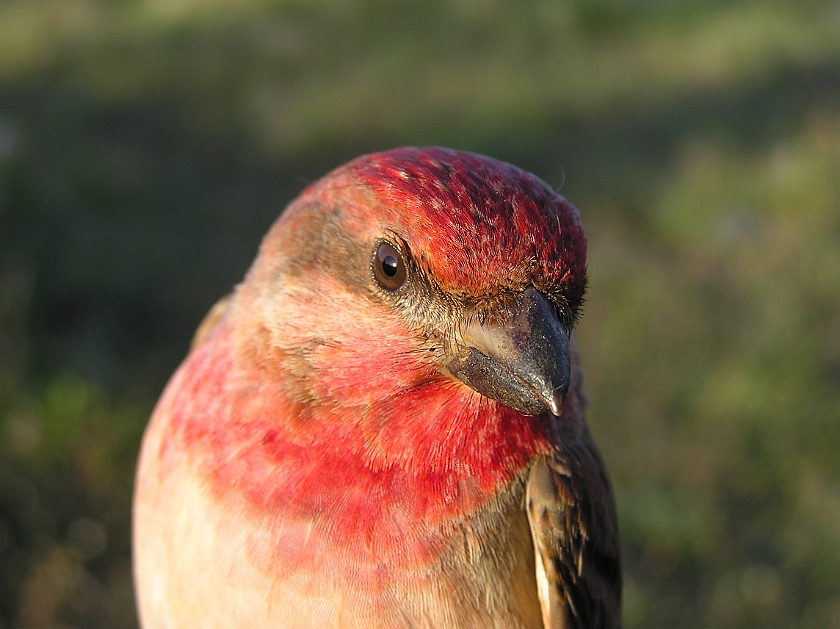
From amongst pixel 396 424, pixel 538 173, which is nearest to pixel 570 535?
pixel 396 424

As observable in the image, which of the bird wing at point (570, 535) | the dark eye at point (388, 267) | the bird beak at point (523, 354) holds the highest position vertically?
the dark eye at point (388, 267)

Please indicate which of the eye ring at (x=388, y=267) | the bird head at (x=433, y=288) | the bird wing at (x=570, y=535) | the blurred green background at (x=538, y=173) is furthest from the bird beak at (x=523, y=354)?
the blurred green background at (x=538, y=173)

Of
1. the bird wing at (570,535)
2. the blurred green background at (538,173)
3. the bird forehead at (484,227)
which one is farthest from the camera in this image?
the blurred green background at (538,173)

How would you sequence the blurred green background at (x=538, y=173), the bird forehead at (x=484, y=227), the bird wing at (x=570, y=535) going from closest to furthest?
the bird forehead at (x=484, y=227), the bird wing at (x=570, y=535), the blurred green background at (x=538, y=173)

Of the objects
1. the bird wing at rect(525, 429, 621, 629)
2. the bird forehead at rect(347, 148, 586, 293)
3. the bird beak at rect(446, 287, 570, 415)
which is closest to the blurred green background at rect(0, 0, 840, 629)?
the bird forehead at rect(347, 148, 586, 293)

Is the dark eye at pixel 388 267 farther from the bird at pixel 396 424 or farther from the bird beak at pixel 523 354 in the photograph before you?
the bird beak at pixel 523 354

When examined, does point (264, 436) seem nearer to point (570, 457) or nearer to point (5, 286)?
point (570, 457)

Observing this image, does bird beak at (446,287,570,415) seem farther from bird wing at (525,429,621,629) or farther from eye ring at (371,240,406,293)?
bird wing at (525,429,621,629)

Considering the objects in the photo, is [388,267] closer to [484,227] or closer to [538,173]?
[484,227]
